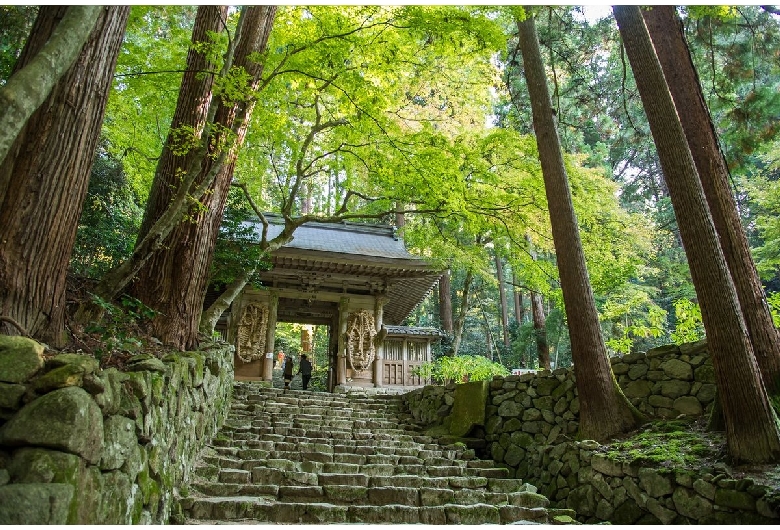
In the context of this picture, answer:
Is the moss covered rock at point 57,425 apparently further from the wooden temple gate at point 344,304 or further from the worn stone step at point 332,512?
the wooden temple gate at point 344,304

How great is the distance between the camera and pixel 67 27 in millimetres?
2412

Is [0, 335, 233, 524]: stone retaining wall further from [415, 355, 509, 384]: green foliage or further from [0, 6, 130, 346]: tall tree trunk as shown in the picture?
[415, 355, 509, 384]: green foliage

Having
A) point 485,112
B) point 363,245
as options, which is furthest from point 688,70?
point 363,245

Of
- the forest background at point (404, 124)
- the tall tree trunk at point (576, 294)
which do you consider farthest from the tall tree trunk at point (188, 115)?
the tall tree trunk at point (576, 294)

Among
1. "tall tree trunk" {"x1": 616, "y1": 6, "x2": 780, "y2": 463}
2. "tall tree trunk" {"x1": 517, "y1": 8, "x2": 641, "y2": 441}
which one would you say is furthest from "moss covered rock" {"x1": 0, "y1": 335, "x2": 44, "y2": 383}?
"tall tree trunk" {"x1": 517, "y1": 8, "x2": 641, "y2": 441}

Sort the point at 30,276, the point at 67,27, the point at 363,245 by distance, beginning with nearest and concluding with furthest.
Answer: the point at 67,27
the point at 30,276
the point at 363,245

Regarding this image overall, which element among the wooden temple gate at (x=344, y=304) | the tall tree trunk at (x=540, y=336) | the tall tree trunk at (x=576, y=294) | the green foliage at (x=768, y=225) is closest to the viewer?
the tall tree trunk at (x=576, y=294)

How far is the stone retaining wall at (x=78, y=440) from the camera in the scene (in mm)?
1837

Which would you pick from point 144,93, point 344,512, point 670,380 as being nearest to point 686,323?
point 670,380

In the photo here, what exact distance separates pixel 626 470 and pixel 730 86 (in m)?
5.85

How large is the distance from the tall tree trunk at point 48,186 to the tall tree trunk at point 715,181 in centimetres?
575

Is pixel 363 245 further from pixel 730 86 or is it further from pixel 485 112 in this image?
pixel 730 86

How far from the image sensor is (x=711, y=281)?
4.27 metres

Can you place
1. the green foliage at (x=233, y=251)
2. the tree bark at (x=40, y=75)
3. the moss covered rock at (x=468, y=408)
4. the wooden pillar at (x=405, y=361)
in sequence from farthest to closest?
the wooden pillar at (x=405, y=361), the green foliage at (x=233, y=251), the moss covered rock at (x=468, y=408), the tree bark at (x=40, y=75)
